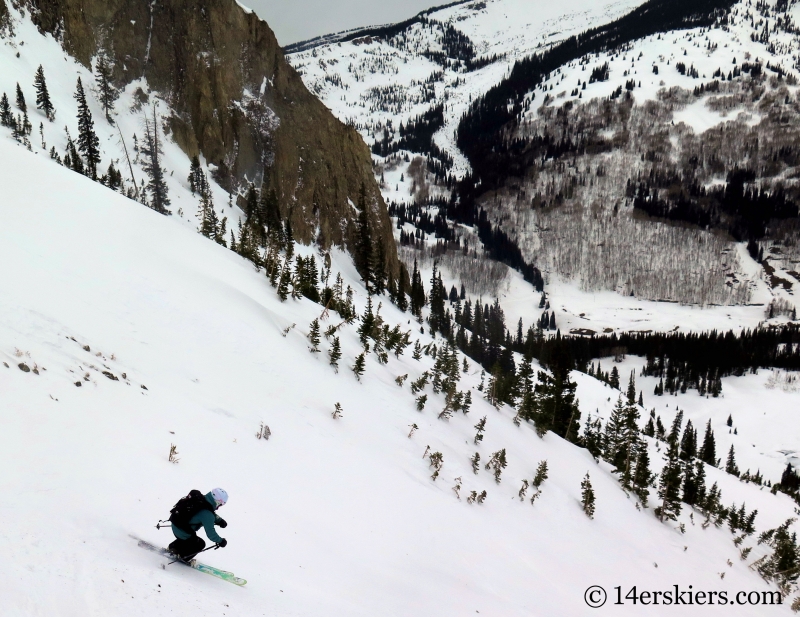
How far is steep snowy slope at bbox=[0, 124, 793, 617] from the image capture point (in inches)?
247

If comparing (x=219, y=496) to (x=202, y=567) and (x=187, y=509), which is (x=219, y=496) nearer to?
(x=187, y=509)

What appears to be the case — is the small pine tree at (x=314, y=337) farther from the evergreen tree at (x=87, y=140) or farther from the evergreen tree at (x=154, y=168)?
the evergreen tree at (x=87, y=140)

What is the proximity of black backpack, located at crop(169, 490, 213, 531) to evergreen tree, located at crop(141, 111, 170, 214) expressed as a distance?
46182mm

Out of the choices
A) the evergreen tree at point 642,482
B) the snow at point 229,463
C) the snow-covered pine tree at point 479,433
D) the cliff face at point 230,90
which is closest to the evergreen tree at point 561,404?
the evergreen tree at point 642,482

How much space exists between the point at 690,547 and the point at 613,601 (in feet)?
54.9

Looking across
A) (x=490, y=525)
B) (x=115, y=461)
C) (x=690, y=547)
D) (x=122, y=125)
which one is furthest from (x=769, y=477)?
(x=122, y=125)

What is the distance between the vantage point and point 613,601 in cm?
1628

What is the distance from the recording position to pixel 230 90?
208 feet

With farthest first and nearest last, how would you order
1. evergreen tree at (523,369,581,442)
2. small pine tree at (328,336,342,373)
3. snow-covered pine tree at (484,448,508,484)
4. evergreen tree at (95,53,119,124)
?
evergreen tree at (95,53,119,124) < evergreen tree at (523,369,581,442) < small pine tree at (328,336,342,373) < snow-covered pine tree at (484,448,508,484)

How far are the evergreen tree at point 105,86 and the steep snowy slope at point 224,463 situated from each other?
35.8 metres

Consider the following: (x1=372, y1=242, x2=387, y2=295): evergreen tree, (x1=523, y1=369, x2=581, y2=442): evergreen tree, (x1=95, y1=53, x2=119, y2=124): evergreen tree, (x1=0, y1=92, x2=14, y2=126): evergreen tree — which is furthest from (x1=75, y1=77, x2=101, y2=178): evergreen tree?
(x1=523, y1=369, x2=581, y2=442): evergreen tree

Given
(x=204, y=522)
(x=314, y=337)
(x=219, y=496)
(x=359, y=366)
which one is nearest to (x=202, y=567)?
(x=204, y=522)

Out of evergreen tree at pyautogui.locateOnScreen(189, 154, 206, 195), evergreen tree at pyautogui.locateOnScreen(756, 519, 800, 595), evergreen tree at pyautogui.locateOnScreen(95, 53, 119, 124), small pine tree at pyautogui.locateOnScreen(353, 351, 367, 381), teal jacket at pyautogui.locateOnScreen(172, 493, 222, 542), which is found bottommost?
evergreen tree at pyautogui.locateOnScreen(756, 519, 800, 595)

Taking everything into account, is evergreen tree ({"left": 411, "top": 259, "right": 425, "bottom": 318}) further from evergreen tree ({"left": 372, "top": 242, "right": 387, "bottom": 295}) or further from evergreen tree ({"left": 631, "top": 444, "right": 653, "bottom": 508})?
evergreen tree ({"left": 631, "top": 444, "right": 653, "bottom": 508})
